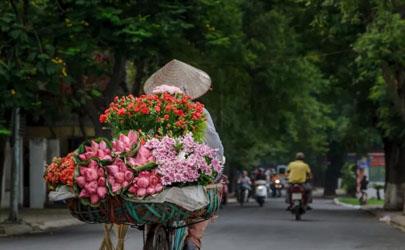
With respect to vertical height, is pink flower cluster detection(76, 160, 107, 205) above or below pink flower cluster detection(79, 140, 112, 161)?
below

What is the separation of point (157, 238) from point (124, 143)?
708 millimetres

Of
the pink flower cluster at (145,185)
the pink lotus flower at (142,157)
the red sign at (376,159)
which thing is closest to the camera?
the pink flower cluster at (145,185)

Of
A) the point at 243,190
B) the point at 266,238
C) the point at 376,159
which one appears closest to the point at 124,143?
the point at 266,238

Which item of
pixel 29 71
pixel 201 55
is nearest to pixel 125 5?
pixel 29 71

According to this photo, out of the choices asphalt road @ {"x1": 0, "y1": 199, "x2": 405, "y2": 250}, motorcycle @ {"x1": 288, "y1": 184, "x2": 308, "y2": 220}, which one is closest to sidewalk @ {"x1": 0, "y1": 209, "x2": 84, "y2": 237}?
asphalt road @ {"x1": 0, "y1": 199, "x2": 405, "y2": 250}

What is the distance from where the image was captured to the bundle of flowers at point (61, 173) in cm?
577

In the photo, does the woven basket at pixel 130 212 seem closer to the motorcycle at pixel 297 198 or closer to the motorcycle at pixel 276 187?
the motorcycle at pixel 297 198

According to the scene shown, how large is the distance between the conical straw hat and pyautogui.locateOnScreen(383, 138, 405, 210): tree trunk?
23214 mm

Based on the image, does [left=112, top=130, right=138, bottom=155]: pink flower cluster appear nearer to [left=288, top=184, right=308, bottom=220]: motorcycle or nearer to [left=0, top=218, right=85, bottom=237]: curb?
[left=0, top=218, right=85, bottom=237]: curb

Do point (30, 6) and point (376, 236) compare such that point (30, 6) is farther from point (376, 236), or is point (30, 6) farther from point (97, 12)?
point (376, 236)

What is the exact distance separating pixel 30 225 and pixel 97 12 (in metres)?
5.25

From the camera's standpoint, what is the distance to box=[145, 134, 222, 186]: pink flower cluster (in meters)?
5.66

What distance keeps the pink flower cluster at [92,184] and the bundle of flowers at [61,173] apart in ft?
0.36

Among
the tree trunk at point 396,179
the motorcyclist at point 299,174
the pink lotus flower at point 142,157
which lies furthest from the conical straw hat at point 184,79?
the tree trunk at point 396,179
